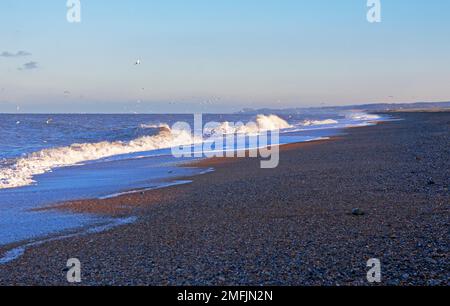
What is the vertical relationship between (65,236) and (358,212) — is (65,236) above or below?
below

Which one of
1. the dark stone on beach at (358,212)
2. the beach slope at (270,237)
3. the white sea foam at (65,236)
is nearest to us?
the beach slope at (270,237)

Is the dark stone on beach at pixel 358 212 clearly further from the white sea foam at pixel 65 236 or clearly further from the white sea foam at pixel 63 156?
the white sea foam at pixel 63 156

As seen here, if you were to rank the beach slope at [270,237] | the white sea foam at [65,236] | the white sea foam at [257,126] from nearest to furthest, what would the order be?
1. the beach slope at [270,237]
2. the white sea foam at [65,236]
3. the white sea foam at [257,126]

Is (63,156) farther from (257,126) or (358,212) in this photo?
(257,126)

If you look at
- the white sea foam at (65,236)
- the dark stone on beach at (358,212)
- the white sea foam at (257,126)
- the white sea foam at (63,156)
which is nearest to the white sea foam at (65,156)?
the white sea foam at (63,156)

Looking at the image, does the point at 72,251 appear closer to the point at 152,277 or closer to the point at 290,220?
the point at 152,277

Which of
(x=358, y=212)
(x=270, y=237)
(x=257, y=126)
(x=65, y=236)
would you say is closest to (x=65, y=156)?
(x=65, y=236)

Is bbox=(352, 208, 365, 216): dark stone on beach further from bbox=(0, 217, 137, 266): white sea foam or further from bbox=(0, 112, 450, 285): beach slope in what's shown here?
bbox=(0, 217, 137, 266): white sea foam

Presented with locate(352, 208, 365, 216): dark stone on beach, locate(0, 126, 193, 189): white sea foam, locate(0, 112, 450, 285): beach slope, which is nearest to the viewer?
locate(0, 112, 450, 285): beach slope

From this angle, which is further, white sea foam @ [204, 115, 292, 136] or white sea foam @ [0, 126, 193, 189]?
white sea foam @ [204, 115, 292, 136]

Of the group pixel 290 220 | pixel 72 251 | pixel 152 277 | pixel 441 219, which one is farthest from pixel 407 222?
pixel 72 251

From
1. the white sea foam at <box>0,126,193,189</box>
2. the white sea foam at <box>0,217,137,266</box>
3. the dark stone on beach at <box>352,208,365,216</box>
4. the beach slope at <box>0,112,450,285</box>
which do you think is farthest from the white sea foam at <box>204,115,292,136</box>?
the dark stone on beach at <box>352,208,365,216</box>

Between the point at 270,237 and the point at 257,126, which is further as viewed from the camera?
the point at 257,126
